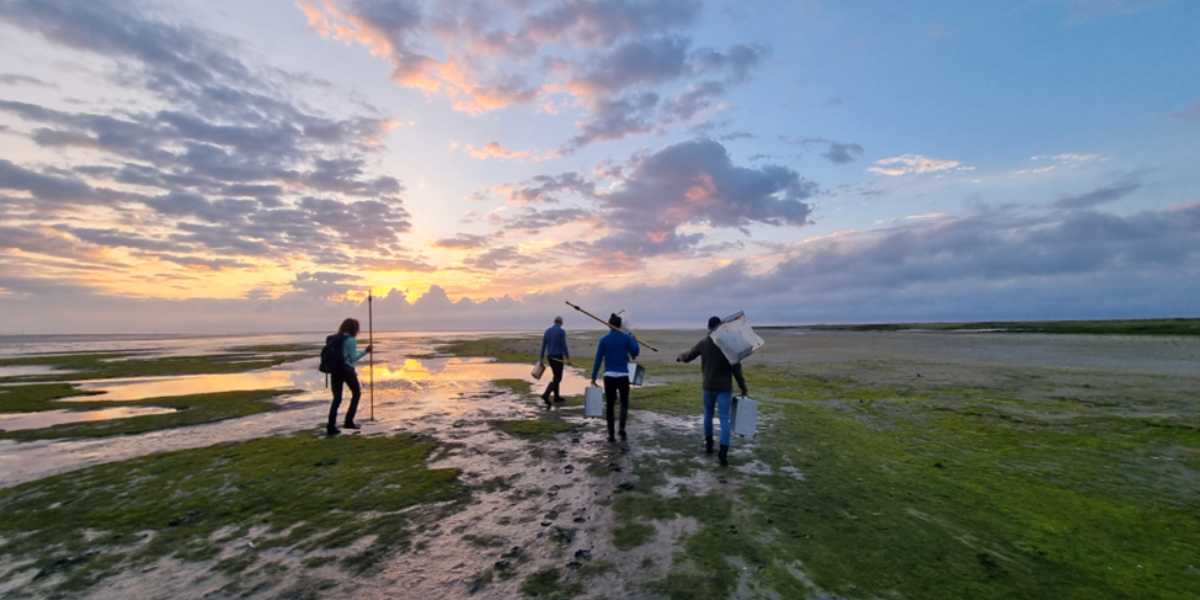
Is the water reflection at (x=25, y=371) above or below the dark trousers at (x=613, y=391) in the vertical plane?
below

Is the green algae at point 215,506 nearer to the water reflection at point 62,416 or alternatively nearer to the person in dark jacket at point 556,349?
the person in dark jacket at point 556,349

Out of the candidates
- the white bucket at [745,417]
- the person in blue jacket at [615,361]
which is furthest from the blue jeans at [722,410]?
the person in blue jacket at [615,361]

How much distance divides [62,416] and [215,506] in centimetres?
1399

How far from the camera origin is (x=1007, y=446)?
10.4 m

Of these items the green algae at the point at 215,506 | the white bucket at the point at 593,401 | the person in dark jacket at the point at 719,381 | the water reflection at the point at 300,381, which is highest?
the person in dark jacket at the point at 719,381

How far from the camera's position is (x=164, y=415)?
14984mm

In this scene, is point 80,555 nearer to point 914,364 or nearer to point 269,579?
point 269,579

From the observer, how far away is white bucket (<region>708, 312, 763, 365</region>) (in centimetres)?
921

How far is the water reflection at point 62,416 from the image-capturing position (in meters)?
14.0

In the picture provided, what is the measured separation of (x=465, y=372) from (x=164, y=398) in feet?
43.8

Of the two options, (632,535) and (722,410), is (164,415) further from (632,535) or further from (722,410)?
(722,410)

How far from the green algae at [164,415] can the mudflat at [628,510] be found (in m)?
1.01

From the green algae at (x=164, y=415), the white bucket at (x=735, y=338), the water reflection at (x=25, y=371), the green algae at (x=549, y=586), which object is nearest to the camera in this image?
the green algae at (x=549, y=586)

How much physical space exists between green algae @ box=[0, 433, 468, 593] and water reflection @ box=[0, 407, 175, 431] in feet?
24.4
